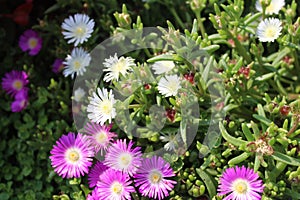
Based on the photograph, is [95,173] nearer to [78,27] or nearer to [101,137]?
[101,137]

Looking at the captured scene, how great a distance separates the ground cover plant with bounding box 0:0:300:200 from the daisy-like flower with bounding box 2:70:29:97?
7 centimetres

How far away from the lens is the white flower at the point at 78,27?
189 cm

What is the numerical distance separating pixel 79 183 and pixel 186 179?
0.35 metres

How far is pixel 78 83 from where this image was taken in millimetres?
1907

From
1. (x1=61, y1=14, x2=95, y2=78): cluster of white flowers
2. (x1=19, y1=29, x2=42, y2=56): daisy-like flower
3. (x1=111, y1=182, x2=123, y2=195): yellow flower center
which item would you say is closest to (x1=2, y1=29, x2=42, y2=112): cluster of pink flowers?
(x1=19, y1=29, x2=42, y2=56): daisy-like flower

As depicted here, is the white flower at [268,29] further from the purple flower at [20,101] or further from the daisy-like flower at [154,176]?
the purple flower at [20,101]

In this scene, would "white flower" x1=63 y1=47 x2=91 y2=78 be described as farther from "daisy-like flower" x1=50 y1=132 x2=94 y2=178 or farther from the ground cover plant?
"daisy-like flower" x1=50 y1=132 x2=94 y2=178

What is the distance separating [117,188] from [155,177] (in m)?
0.12

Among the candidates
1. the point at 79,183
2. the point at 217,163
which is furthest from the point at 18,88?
the point at 217,163

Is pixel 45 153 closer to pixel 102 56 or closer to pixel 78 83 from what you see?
pixel 78 83

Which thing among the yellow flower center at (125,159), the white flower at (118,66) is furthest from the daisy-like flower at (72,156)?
the white flower at (118,66)

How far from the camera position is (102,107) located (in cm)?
162

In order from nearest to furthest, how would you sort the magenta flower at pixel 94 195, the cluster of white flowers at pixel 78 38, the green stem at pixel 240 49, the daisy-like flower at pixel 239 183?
the daisy-like flower at pixel 239 183
the magenta flower at pixel 94 195
the green stem at pixel 240 49
the cluster of white flowers at pixel 78 38

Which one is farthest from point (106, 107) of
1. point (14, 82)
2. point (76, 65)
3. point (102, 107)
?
point (14, 82)
